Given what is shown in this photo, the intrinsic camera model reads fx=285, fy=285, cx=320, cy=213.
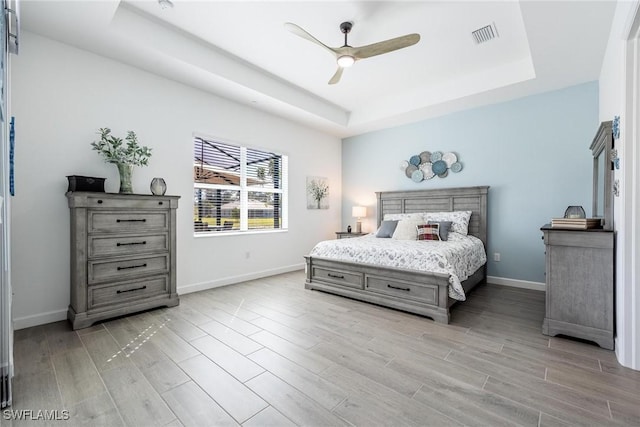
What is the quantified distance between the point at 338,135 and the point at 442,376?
5008 millimetres

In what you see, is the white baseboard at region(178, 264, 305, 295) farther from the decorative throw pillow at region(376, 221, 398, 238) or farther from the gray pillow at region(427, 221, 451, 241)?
the gray pillow at region(427, 221, 451, 241)

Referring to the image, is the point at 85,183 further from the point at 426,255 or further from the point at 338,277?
the point at 426,255

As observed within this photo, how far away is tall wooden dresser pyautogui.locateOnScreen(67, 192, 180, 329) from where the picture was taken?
269 cm

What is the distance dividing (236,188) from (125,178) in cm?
163

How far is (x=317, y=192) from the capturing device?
226 inches

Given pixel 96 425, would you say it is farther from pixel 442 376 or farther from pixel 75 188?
pixel 75 188

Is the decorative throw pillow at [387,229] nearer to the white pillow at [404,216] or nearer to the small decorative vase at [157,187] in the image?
the white pillow at [404,216]

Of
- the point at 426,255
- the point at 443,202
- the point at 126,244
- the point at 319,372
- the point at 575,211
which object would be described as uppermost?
the point at 443,202

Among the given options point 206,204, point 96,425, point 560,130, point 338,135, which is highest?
point 338,135

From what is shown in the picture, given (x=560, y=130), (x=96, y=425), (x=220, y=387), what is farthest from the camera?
(x=560, y=130)

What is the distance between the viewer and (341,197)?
6336 mm

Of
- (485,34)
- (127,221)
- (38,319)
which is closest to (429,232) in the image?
(485,34)

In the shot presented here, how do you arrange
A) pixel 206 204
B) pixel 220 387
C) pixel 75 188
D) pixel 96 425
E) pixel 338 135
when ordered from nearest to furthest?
pixel 96 425 → pixel 220 387 → pixel 75 188 → pixel 206 204 → pixel 338 135

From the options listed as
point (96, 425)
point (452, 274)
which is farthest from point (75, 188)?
point (452, 274)
